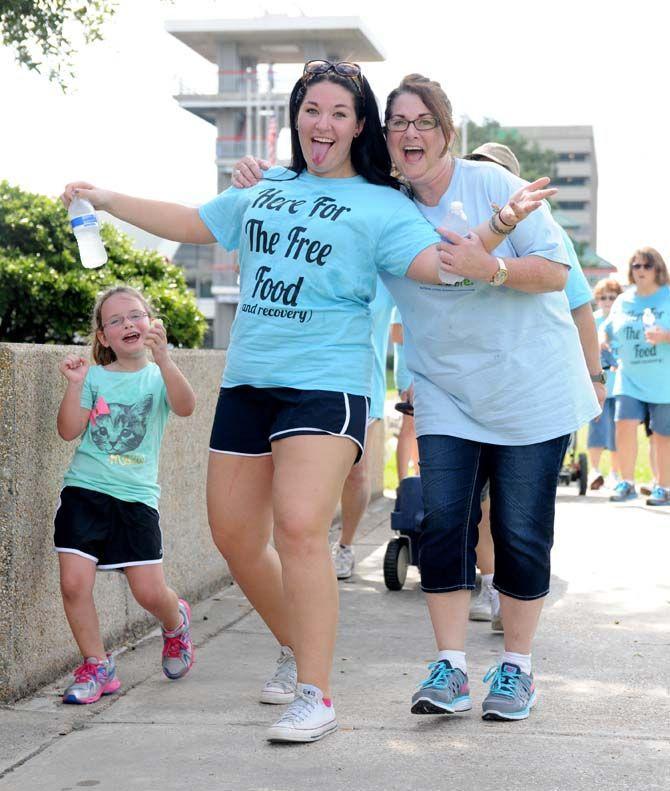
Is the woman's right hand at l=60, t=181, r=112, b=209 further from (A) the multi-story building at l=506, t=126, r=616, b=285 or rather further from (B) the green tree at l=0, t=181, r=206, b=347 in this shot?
(A) the multi-story building at l=506, t=126, r=616, b=285

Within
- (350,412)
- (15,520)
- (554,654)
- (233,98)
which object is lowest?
(554,654)

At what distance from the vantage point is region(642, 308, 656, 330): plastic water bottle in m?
11.2

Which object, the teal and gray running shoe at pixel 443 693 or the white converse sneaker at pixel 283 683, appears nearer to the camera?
the teal and gray running shoe at pixel 443 693

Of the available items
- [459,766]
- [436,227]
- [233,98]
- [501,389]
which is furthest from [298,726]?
[233,98]

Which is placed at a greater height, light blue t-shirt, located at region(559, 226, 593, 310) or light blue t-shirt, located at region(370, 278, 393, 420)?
light blue t-shirt, located at region(559, 226, 593, 310)

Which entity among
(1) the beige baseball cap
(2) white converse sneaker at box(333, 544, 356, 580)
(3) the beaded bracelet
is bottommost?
(2) white converse sneaker at box(333, 544, 356, 580)

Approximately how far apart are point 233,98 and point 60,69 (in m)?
64.4

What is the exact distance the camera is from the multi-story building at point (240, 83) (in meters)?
69.5

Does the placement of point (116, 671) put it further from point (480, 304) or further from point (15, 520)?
point (480, 304)

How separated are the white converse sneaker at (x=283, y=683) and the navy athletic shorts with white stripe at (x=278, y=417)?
83 cm

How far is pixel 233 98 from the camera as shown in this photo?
2800 inches

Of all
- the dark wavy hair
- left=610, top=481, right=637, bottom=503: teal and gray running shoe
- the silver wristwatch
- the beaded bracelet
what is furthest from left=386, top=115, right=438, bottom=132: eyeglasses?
left=610, top=481, right=637, bottom=503: teal and gray running shoe

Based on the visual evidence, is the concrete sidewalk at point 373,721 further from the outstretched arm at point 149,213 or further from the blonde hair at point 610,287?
the blonde hair at point 610,287

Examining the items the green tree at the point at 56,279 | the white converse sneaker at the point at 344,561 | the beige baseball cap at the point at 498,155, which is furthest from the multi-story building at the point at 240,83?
the beige baseball cap at the point at 498,155
